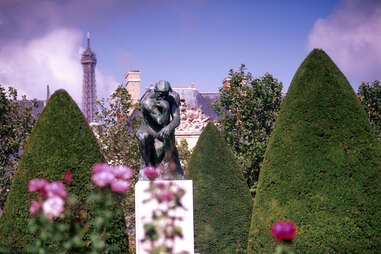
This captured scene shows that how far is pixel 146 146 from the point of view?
7.89 m

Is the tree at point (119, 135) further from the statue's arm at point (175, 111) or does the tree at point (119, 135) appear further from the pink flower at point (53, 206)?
the pink flower at point (53, 206)

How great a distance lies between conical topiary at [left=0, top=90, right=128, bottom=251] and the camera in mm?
8062

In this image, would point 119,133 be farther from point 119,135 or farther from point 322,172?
point 322,172

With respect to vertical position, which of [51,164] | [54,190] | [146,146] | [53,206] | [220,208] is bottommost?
[220,208]

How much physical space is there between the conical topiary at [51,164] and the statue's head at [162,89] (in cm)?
160

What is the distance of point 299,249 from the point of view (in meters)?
7.75

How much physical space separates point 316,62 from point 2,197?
11.9 m

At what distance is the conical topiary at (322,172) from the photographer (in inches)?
299

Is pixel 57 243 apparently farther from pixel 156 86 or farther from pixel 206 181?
pixel 206 181

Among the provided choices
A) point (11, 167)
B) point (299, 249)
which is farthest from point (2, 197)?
point (299, 249)

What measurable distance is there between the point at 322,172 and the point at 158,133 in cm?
293

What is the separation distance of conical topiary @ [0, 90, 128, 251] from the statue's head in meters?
1.60

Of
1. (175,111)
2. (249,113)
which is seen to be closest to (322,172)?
(175,111)

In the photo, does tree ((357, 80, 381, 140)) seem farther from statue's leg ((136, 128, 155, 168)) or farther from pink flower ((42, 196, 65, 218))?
pink flower ((42, 196, 65, 218))
